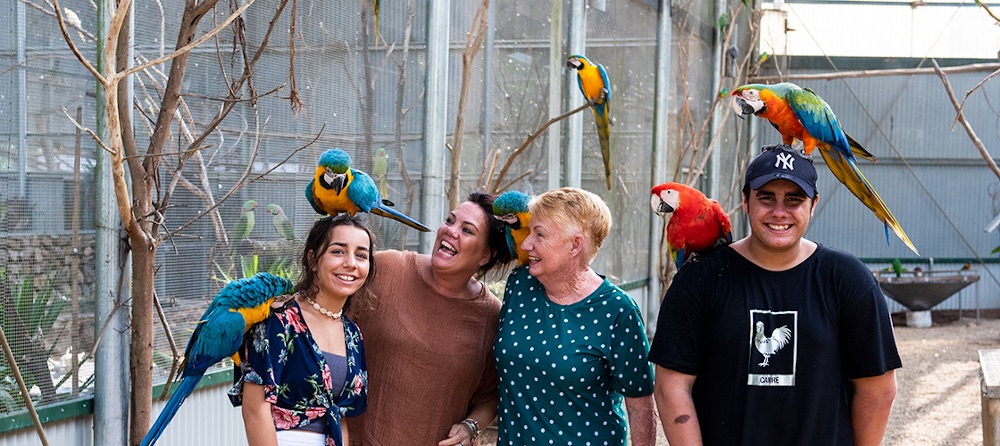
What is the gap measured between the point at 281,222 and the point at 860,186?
1.97 meters

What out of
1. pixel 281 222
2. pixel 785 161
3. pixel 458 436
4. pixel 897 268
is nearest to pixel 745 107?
pixel 785 161

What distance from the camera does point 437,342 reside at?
2186mm

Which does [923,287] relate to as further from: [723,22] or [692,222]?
[692,222]

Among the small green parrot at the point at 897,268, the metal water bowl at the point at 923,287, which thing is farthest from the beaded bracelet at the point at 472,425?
the small green parrot at the point at 897,268

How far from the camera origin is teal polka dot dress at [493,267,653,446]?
2.01 m

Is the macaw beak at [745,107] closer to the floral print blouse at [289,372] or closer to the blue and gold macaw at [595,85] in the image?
the floral print blouse at [289,372]

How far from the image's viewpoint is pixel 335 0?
Result: 3432 millimetres

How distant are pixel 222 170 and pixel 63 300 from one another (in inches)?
28.3

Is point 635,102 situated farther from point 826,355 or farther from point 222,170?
point 826,355

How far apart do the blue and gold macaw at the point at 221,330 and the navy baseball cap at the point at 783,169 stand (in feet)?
3.38

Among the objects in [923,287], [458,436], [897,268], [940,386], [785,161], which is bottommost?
[940,386]

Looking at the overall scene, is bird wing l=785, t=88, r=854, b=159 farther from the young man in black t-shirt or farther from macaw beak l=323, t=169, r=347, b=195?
macaw beak l=323, t=169, r=347, b=195

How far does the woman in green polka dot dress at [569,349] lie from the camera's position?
2.01 meters

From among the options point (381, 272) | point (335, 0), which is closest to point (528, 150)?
point (335, 0)
